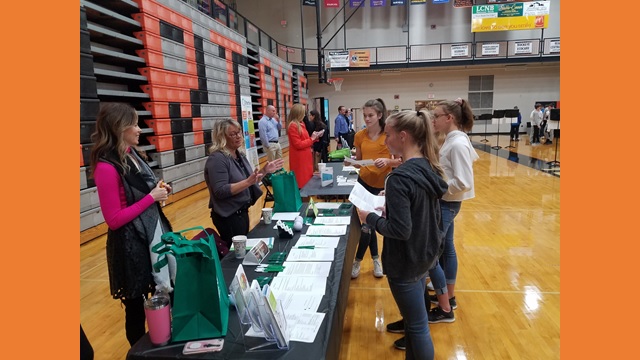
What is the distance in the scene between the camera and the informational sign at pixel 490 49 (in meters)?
16.1

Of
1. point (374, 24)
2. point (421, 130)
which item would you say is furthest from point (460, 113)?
point (374, 24)

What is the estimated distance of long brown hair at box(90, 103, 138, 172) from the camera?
172 cm

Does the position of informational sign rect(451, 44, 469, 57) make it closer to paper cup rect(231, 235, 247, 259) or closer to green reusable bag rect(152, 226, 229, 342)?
paper cup rect(231, 235, 247, 259)

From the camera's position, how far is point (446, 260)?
2.55 meters

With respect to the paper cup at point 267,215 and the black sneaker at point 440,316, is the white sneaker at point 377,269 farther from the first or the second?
the paper cup at point 267,215

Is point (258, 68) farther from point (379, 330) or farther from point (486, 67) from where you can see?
point (486, 67)

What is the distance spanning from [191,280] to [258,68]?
10.9 m

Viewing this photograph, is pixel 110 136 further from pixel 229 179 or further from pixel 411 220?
pixel 411 220

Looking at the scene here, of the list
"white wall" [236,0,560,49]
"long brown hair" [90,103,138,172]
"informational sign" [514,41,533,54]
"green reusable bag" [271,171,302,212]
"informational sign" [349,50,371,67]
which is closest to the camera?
"long brown hair" [90,103,138,172]

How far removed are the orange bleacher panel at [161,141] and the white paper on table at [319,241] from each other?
481cm

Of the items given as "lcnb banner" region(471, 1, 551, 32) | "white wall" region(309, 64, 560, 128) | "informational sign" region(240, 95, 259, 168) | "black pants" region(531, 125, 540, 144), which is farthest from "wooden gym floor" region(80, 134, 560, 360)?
"white wall" region(309, 64, 560, 128)

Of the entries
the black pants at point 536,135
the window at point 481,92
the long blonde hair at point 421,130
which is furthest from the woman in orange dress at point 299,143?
the window at point 481,92

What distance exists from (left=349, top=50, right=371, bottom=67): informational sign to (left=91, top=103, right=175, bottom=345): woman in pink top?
15724mm

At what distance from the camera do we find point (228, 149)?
2539 mm
